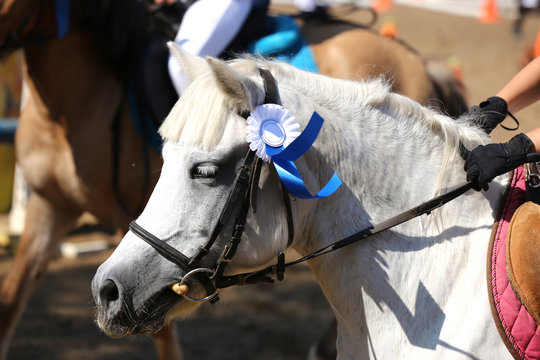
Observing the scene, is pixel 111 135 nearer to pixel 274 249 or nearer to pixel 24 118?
pixel 24 118

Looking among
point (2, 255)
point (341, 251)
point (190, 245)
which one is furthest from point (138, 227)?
point (2, 255)

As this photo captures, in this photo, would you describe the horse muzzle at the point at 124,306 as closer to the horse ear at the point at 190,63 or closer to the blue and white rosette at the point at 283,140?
the blue and white rosette at the point at 283,140

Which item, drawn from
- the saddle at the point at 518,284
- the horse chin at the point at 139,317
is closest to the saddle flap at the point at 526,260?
the saddle at the point at 518,284

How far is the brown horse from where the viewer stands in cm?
346

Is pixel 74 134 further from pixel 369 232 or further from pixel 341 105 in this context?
pixel 369 232

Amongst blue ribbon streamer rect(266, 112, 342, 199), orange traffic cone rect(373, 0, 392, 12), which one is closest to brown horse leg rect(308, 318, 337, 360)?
blue ribbon streamer rect(266, 112, 342, 199)

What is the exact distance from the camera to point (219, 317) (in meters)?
4.76

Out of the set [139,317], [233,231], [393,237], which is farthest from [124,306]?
[393,237]

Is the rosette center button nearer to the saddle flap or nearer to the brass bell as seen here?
the brass bell

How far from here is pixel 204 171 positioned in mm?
1580

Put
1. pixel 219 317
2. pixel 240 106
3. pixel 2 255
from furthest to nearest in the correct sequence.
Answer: pixel 2 255
pixel 219 317
pixel 240 106

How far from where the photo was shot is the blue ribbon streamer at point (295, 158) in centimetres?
160

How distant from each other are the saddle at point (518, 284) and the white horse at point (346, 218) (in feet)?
0.15

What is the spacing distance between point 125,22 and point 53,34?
415 mm
